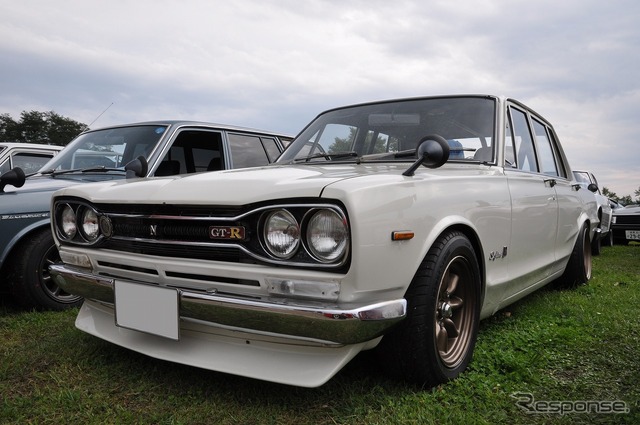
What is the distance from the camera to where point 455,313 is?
2.42 meters

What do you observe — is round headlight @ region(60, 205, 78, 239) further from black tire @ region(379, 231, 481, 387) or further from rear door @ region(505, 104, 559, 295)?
rear door @ region(505, 104, 559, 295)

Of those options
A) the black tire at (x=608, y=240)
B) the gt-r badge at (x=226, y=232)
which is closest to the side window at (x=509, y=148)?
the gt-r badge at (x=226, y=232)

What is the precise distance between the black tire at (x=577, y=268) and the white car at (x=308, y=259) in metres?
1.75

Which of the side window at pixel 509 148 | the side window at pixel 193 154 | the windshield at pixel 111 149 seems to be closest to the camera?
the side window at pixel 509 148

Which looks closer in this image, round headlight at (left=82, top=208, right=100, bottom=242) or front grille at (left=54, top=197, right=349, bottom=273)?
front grille at (left=54, top=197, right=349, bottom=273)

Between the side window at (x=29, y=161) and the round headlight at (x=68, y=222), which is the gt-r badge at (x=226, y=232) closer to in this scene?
the round headlight at (x=68, y=222)

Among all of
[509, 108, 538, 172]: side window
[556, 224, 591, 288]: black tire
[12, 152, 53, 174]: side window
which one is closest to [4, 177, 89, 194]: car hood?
[12, 152, 53, 174]: side window

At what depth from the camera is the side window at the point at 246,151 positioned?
485cm

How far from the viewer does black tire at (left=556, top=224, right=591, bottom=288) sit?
4359mm

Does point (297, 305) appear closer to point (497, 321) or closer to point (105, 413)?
point (105, 413)

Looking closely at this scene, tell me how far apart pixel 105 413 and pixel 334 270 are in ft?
3.78

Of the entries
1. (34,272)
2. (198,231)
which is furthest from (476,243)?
(34,272)

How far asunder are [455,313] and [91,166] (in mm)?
3312

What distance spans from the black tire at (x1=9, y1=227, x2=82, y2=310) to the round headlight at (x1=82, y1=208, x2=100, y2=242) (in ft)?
4.02
